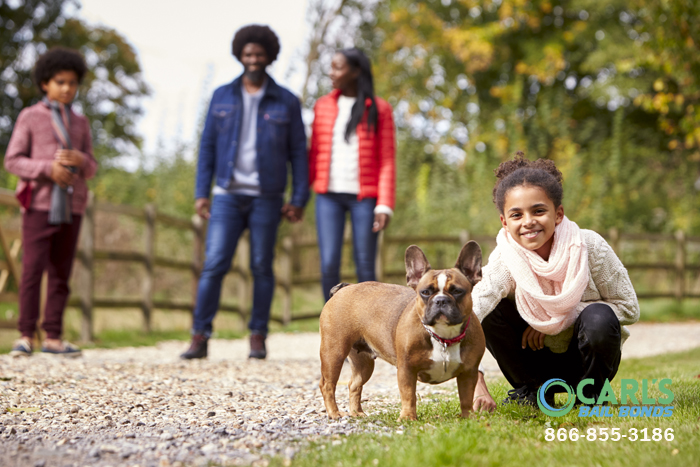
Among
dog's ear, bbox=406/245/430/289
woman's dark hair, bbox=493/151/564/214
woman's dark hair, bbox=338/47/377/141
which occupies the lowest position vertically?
dog's ear, bbox=406/245/430/289

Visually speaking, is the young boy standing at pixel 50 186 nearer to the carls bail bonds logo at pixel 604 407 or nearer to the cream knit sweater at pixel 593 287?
the cream knit sweater at pixel 593 287

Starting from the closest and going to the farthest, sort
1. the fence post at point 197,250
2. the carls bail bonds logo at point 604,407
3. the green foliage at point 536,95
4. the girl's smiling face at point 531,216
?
the carls bail bonds logo at point 604,407 < the girl's smiling face at point 531,216 < the fence post at point 197,250 < the green foliage at point 536,95

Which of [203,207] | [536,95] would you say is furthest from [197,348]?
[536,95]

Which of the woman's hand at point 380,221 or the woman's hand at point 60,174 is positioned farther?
the woman's hand at point 60,174

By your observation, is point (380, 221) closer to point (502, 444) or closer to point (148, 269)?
point (502, 444)

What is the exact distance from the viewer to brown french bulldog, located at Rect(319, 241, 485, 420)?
2.60 m

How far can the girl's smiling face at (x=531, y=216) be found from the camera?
2.96 m

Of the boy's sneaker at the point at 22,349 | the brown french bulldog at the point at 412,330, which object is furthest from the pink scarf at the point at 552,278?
the boy's sneaker at the point at 22,349

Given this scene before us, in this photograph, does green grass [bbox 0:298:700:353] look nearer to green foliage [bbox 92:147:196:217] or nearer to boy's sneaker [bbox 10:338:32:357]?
boy's sneaker [bbox 10:338:32:357]

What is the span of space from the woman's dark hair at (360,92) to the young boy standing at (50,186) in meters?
2.20

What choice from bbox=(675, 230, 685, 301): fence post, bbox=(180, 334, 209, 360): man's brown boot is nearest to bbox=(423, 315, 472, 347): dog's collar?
bbox=(180, 334, 209, 360): man's brown boot

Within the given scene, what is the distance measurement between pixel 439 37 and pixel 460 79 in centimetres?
234

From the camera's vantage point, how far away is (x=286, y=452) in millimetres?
2301

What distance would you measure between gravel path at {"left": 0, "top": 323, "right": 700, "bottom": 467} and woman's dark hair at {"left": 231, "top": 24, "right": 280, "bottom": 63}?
2398 millimetres
